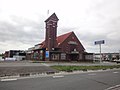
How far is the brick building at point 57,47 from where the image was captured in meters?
50.3

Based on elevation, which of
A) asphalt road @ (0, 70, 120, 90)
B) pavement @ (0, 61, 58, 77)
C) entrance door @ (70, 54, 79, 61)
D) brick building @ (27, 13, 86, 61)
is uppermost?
brick building @ (27, 13, 86, 61)

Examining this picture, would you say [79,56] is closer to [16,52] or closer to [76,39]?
[76,39]

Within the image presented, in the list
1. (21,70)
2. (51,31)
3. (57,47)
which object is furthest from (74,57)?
(21,70)

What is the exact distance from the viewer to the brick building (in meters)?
50.3

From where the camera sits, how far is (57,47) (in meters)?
51.3

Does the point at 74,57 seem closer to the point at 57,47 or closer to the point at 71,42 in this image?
the point at 71,42

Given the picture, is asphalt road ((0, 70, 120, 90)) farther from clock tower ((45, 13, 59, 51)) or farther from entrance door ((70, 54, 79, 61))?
entrance door ((70, 54, 79, 61))

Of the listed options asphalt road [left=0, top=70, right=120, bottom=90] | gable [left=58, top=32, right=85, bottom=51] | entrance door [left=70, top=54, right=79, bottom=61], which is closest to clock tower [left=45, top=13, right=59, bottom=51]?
gable [left=58, top=32, right=85, bottom=51]

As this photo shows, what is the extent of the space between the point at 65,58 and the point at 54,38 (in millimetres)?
7424

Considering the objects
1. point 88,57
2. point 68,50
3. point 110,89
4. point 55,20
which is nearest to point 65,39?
point 68,50

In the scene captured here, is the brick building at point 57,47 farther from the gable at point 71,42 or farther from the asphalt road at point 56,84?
the asphalt road at point 56,84

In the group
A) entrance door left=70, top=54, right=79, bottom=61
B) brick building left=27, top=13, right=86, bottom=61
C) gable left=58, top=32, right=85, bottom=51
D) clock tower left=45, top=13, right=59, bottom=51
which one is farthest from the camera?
entrance door left=70, top=54, right=79, bottom=61

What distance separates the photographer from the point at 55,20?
52.0m

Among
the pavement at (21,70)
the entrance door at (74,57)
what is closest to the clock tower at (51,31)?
the entrance door at (74,57)
